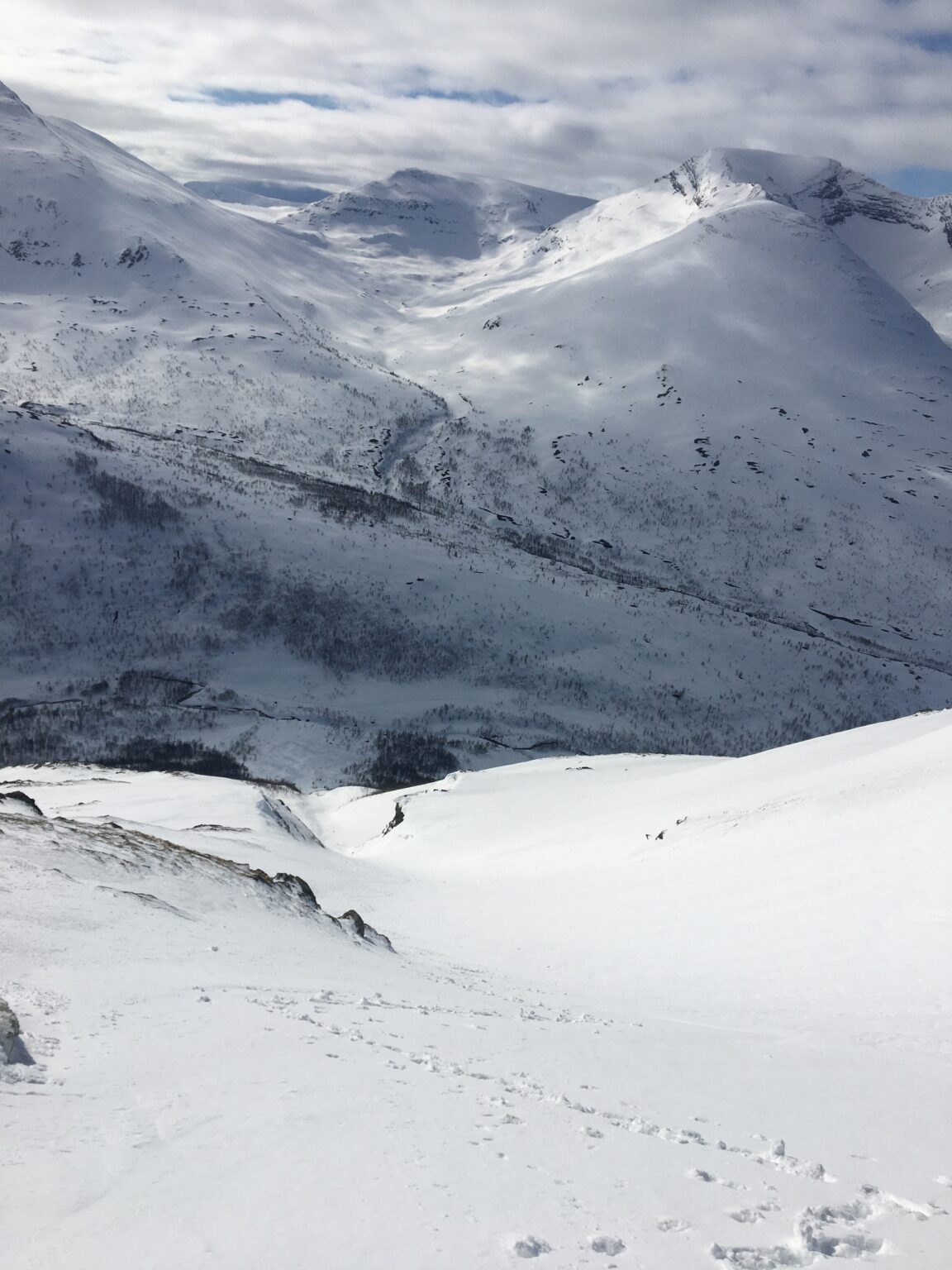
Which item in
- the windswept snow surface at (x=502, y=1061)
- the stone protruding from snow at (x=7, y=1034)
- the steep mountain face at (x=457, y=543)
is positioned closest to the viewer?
the windswept snow surface at (x=502, y=1061)

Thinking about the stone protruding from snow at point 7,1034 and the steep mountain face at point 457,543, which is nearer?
the stone protruding from snow at point 7,1034

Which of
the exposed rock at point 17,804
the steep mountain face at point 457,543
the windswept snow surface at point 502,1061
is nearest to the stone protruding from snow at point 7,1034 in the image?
the windswept snow surface at point 502,1061

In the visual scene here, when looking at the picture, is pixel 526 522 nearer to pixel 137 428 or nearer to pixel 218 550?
pixel 218 550

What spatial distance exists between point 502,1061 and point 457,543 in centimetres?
11164

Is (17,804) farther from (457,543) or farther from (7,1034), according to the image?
(457,543)

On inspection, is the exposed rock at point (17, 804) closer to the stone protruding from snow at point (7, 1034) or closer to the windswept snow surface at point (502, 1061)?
A: the windswept snow surface at point (502, 1061)

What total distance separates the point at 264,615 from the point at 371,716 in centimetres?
2222

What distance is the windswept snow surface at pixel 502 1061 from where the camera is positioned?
5.32 m

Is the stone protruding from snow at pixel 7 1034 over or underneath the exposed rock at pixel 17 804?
over

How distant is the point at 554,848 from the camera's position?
29.5 meters

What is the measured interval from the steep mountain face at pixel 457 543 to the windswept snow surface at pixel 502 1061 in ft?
170

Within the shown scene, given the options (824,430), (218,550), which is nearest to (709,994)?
(218,550)

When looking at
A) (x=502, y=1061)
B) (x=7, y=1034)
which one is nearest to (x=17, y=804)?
(x=7, y=1034)

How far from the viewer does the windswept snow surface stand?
5324mm
